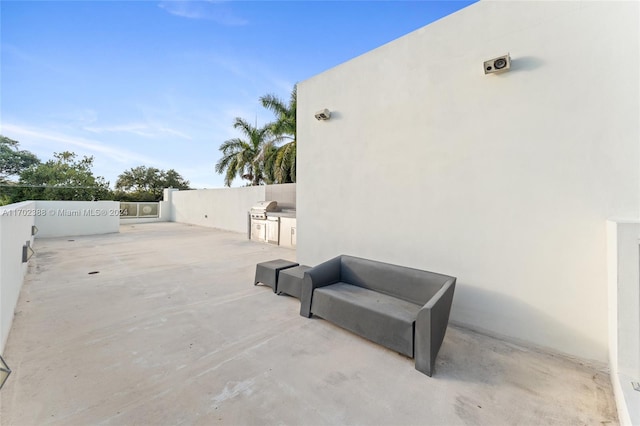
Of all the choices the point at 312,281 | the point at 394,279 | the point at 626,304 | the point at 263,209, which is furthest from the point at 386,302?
the point at 263,209

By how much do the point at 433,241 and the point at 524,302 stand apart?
112cm

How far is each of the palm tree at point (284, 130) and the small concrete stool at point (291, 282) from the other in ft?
27.0

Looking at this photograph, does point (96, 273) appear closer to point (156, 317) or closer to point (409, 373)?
point (156, 317)

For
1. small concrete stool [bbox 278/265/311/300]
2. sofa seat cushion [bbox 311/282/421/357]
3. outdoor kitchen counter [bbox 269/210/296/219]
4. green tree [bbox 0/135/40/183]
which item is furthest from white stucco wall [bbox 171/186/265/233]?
green tree [bbox 0/135/40/183]

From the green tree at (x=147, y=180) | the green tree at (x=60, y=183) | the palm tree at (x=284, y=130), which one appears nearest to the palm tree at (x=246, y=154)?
the palm tree at (x=284, y=130)

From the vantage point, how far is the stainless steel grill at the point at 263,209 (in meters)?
9.48

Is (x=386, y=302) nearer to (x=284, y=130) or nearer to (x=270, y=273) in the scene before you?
A: (x=270, y=273)

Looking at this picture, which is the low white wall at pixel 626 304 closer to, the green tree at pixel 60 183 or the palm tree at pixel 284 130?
the palm tree at pixel 284 130

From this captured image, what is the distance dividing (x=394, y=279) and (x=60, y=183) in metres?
20.3

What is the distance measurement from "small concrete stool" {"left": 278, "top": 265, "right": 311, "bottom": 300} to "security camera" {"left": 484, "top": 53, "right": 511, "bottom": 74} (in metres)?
3.56

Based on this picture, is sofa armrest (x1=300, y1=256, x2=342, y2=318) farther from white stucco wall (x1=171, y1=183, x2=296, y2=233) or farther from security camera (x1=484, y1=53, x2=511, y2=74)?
white stucco wall (x1=171, y1=183, x2=296, y2=233)

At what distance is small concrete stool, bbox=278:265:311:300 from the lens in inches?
146

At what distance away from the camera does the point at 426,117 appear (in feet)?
10.8

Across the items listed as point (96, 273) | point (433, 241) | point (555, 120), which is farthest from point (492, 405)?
point (96, 273)
